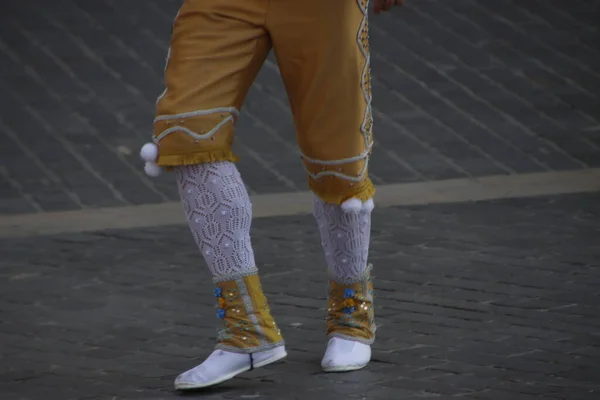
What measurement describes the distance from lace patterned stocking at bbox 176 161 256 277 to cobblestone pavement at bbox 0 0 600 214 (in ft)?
10.9

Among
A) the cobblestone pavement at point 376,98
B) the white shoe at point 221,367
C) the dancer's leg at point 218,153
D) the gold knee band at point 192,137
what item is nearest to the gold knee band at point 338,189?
the dancer's leg at point 218,153

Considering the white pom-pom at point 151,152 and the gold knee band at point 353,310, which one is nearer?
the white pom-pom at point 151,152

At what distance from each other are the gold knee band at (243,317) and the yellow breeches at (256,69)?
0.38 meters

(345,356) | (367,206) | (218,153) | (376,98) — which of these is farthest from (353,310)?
(376,98)

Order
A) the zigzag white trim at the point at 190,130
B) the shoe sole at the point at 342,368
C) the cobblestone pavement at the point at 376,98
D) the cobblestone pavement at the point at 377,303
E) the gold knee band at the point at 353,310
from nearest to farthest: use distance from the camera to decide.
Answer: the zigzag white trim at the point at 190,130
the cobblestone pavement at the point at 377,303
the shoe sole at the point at 342,368
the gold knee band at the point at 353,310
the cobblestone pavement at the point at 376,98

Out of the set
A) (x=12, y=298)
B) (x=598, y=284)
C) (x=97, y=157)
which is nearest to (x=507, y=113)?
(x=97, y=157)

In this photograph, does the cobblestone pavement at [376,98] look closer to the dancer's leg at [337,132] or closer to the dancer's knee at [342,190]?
the dancer's leg at [337,132]

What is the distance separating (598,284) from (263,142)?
3.22m

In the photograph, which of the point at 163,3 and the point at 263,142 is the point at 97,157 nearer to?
the point at 263,142

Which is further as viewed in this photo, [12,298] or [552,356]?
[12,298]

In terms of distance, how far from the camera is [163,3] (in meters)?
10.1

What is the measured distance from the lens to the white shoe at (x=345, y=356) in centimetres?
415

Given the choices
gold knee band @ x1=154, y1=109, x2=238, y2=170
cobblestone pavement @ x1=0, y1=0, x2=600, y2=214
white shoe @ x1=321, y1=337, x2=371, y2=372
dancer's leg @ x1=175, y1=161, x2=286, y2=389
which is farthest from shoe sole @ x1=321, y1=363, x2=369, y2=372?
cobblestone pavement @ x1=0, y1=0, x2=600, y2=214

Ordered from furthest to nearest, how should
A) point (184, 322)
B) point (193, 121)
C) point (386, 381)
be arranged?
1. point (184, 322)
2. point (386, 381)
3. point (193, 121)
